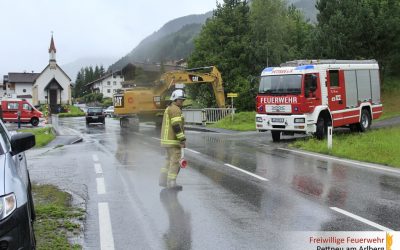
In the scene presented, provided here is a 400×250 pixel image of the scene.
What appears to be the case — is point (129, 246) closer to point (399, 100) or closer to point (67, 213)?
point (67, 213)

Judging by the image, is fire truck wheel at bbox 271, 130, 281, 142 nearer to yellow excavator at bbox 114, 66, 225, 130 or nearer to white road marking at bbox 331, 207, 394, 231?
white road marking at bbox 331, 207, 394, 231

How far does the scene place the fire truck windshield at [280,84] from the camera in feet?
61.2

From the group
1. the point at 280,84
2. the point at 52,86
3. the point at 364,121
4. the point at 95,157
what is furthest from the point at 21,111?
the point at 52,86

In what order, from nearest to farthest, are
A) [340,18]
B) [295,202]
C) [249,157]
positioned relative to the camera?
[295,202] < [249,157] < [340,18]

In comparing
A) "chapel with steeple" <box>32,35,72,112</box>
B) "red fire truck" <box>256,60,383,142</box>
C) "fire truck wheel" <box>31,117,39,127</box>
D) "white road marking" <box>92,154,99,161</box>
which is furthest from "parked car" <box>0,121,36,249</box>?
"chapel with steeple" <box>32,35,72,112</box>

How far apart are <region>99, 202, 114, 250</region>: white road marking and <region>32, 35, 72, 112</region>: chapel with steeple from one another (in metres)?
95.8

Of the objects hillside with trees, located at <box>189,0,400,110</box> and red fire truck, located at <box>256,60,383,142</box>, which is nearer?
red fire truck, located at <box>256,60,383,142</box>

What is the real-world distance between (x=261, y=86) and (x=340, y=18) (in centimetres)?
1414

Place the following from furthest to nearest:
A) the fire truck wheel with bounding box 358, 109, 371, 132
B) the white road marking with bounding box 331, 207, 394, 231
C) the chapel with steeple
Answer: the chapel with steeple
the fire truck wheel with bounding box 358, 109, 371, 132
the white road marking with bounding box 331, 207, 394, 231

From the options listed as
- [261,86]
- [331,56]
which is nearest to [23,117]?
[331,56]

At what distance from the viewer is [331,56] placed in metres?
31.5

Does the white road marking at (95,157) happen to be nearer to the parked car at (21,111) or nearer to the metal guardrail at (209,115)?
the metal guardrail at (209,115)

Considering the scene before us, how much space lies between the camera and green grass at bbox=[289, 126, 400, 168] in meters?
13.3

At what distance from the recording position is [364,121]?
21.9m
